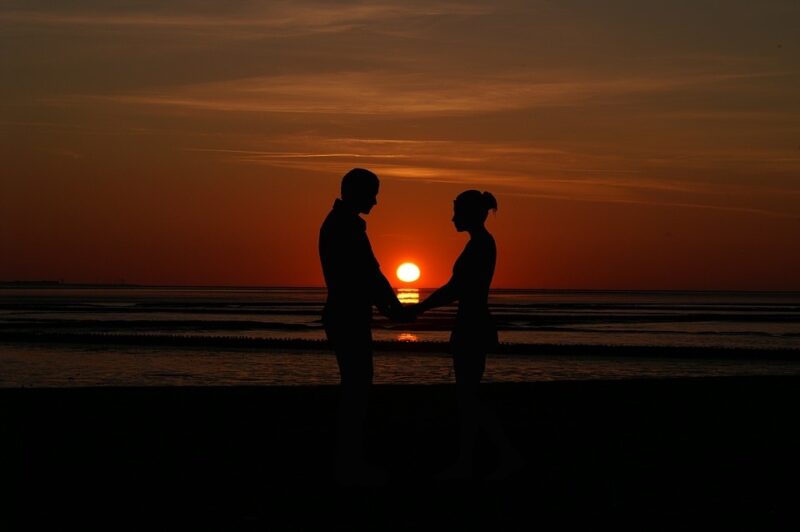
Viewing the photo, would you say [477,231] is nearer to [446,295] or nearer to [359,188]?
[446,295]

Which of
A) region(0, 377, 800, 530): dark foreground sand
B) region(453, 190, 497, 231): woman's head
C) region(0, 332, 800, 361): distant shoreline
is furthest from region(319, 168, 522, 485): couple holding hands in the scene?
region(0, 332, 800, 361): distant shoreline

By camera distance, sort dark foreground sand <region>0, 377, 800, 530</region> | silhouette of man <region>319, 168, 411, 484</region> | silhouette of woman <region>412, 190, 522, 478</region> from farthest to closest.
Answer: silhouette of woman <region>412, 190, 522, 478</region>, silhouette of man <region>319, 168, 411, 484</region>, dark foreground sand <region>0, 377, 800, 530</region>

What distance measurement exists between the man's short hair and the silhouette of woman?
35.2 inches

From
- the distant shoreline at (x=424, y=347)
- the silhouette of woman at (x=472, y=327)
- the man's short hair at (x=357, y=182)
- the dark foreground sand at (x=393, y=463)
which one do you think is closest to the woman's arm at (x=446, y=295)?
the silhouette of woman at (x=472, y=327)

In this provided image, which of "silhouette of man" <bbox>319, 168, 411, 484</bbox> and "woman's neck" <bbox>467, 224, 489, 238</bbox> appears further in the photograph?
"woman's neck" <bbox>467, 224, 489, 238</bbox>

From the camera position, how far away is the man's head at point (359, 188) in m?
9.51

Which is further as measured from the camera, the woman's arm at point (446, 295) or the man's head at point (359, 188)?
the woman's arm at point (446, 295)

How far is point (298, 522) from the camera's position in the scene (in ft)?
26.0

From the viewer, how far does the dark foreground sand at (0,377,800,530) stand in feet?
26.9

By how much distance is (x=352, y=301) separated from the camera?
370 inches

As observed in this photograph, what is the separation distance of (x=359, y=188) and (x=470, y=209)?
1102 mm

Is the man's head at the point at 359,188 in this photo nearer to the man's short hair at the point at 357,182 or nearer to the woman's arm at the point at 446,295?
the man's short hair at the point at 357,182

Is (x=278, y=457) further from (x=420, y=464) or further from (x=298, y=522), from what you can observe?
(x=298, y=522)

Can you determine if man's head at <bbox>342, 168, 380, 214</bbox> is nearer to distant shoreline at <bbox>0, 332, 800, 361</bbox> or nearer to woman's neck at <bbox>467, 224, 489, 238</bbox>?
woman's neck at <bbox>467, 224, 489, 238</bbox>
